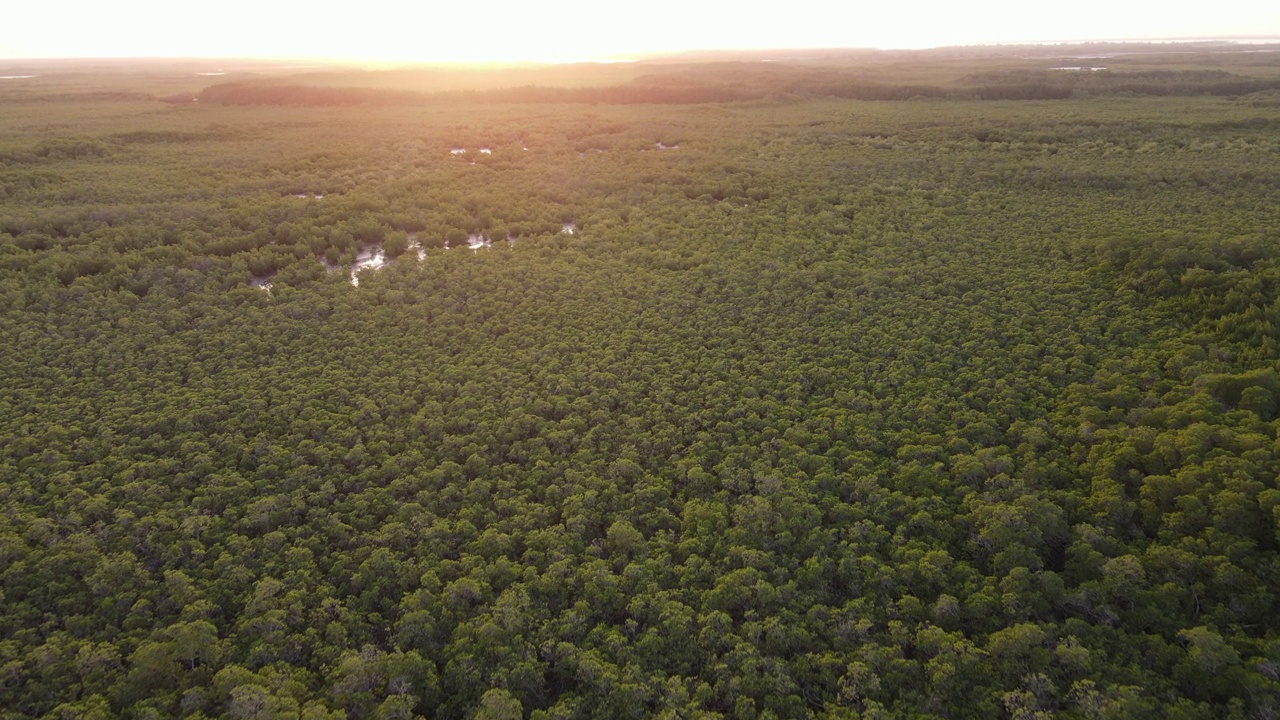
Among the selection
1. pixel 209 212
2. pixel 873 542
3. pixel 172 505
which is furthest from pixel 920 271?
pixel 209 212

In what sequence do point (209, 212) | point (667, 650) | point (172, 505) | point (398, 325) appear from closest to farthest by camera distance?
1. point (667, 650)
2. point (172, 505)
3. point (398, 325)
4. point (209, 212)

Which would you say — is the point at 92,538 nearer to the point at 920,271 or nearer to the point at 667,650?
the point at 667,650

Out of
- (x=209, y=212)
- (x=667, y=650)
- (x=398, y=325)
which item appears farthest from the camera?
(x=209, y=212)

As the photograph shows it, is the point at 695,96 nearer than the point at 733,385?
No

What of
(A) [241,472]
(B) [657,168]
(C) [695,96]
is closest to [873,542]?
(A) [241,472]

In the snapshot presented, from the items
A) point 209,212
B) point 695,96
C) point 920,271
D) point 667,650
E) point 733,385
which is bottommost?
point 667,650

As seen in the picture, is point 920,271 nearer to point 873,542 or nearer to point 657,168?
point 873,542

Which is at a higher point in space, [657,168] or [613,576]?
[657,168]
